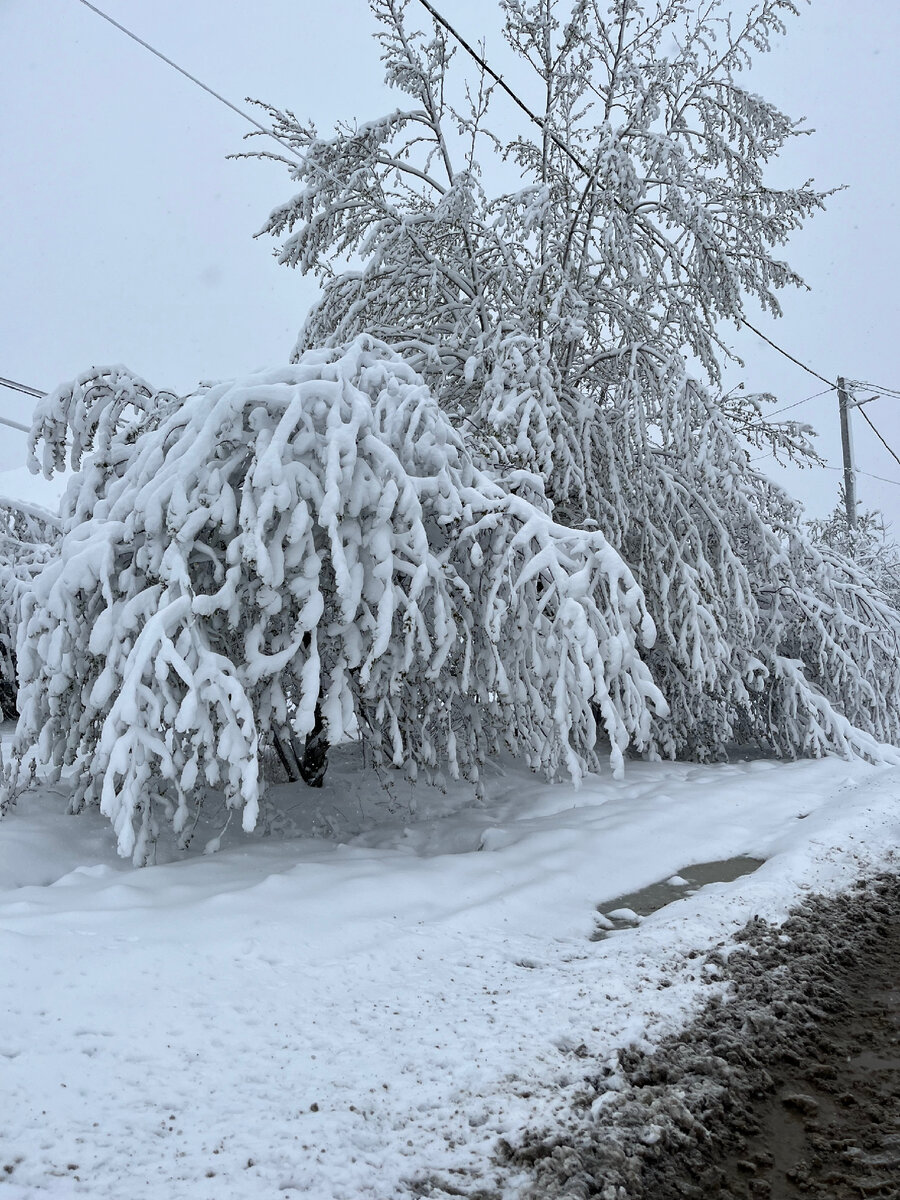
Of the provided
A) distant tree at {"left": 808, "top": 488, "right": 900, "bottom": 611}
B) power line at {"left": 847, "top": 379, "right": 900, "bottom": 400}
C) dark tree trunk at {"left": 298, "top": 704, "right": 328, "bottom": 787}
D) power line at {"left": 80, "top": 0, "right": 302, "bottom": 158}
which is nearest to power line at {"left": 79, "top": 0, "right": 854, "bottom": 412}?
power line at {"left": 80, "top": 0, "right": 302, "bottom": 158}

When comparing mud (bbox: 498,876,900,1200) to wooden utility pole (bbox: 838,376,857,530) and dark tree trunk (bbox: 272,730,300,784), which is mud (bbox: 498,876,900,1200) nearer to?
dark tree trunk (bbox: 272,730,300,784)

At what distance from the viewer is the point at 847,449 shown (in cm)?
1822

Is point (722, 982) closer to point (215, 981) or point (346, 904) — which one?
point (346, 904)

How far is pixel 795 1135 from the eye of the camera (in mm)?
1879

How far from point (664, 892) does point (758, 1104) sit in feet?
5.70

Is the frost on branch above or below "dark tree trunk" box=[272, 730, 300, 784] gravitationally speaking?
above

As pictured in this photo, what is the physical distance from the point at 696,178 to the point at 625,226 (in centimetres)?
85

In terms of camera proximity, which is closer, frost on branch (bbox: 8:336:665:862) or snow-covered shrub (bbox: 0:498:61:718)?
frost on branch (bbox: 8:336:665:862)

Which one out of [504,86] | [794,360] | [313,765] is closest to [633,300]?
[504,86]

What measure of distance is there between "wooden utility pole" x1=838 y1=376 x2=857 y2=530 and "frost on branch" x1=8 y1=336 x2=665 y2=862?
47.6ft

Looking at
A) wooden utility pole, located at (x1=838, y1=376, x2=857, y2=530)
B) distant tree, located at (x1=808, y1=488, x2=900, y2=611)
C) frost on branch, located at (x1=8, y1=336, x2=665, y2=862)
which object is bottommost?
frost on branch, located at (x1=8, y1=336, x2=665, y2=862)

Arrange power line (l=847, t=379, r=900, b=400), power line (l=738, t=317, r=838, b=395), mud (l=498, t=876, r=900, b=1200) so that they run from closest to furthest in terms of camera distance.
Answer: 1. mud (l=498, t=876, r=900, b=1200)
2. power line (l=738, t=317, r=838, b=395)
3. power line (l=847, t=379, r=900, b=400)

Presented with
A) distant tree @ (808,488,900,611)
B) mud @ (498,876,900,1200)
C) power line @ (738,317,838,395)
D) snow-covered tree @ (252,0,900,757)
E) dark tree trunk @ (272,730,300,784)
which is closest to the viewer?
mud @ (498,876,900,1200)

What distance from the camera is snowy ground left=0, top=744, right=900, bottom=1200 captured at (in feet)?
5.77
